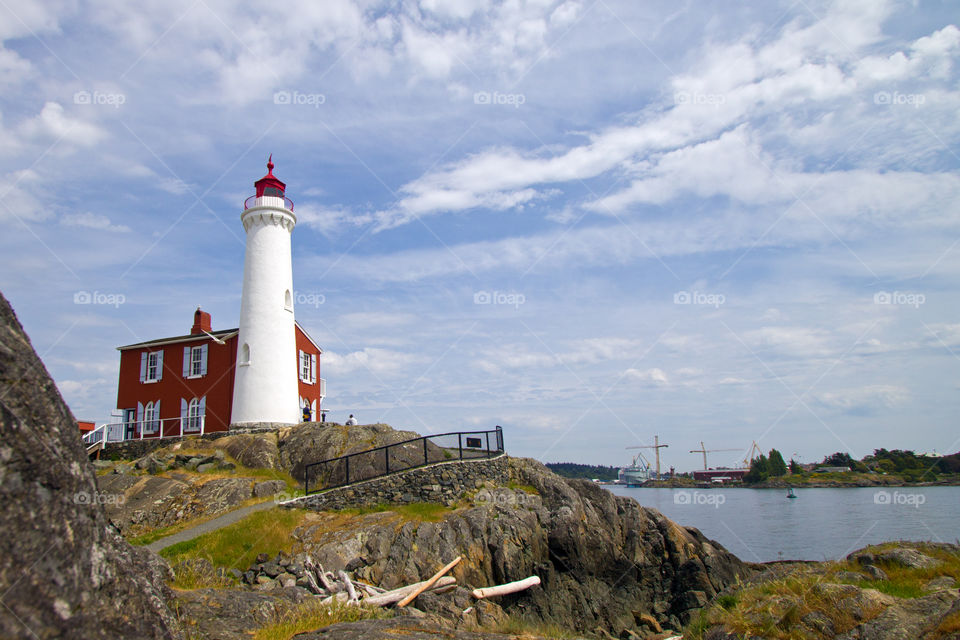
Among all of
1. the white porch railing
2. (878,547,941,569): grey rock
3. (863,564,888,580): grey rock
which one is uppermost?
the white porch railing

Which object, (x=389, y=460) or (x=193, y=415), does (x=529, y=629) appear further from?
(x=193, y=415)

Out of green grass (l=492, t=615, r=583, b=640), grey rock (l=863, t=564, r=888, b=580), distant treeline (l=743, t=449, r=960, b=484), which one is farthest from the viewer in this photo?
distant treeline (l=743, t=449, r=960, b=484)

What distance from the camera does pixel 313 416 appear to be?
3378 centimetres

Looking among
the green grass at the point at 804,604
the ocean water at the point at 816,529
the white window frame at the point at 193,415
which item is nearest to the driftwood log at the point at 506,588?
the green grass at the point at 804,604

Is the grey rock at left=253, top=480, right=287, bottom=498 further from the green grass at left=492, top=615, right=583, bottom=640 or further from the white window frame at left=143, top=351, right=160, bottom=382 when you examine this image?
the white window frame at left=143, top=351, right=160, bottom=382

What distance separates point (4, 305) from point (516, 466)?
2119 cm

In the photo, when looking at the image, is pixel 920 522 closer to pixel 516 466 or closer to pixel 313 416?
pixel 516 466

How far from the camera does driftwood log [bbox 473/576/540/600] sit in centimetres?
1663

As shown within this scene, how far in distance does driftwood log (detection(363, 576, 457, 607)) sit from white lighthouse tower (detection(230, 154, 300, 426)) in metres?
15.4

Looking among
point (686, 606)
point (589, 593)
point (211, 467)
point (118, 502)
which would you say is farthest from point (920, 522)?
point (118, 502)

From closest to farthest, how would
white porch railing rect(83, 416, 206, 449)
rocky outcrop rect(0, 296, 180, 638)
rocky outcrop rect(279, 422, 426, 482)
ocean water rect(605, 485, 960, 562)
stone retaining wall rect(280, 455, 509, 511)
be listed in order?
1. rocky outcrop rect(0, 296, 180, 638)
2. stone retaining wall rect(280, 455, 509, 511)
3. rocky outcrop rect(279, 422, 426, 482)
4. white porch railing rect(83, 416, 206, 449)
5. ocean water rect(605, 485, 960, 562)

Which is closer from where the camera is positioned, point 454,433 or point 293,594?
point 293,594

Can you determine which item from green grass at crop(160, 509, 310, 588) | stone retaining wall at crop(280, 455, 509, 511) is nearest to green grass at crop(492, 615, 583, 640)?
stone retaining wall at crop(280, 455, 509, 511)

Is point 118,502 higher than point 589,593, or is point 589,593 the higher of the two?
point 118,502
